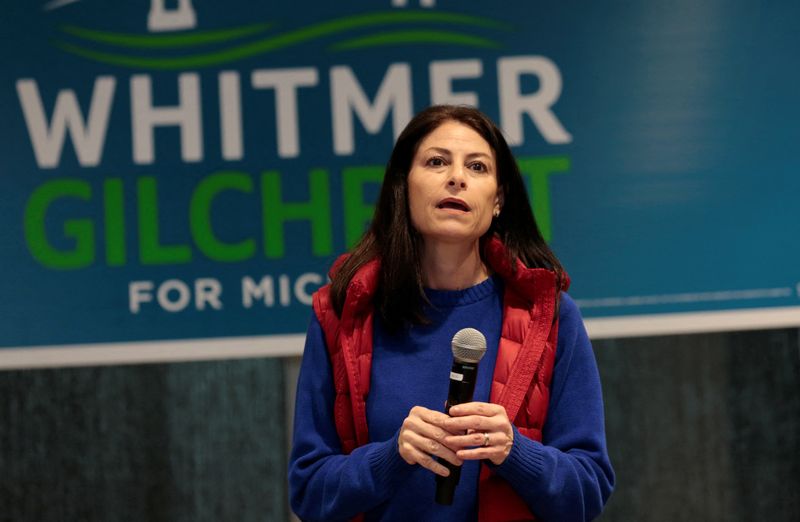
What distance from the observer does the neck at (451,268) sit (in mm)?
2113

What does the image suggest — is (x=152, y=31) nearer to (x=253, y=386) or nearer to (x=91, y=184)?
(x=91, y=184)

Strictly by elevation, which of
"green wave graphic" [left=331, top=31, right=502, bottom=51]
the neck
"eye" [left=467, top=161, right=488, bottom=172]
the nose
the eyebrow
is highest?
"green wave graphic" [left=331, top=31, right=502, bottom=51]

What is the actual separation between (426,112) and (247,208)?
1.25m

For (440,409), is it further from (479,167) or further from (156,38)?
(156,38)

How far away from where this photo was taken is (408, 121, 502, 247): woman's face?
2.05 metres

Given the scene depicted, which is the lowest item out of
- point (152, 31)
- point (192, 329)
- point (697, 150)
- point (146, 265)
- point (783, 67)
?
point (192, 329)

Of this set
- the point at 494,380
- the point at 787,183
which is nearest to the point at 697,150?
the point at 787,183

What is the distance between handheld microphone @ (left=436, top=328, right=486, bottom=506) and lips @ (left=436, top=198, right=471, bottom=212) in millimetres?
381

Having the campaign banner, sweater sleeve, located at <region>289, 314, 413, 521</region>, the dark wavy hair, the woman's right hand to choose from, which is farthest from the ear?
the campaign banner

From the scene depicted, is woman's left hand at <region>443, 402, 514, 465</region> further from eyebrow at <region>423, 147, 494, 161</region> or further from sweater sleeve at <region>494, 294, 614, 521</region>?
eyebrow at <region>423, 147, 494, 161</region>

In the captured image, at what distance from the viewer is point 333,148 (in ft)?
10.8

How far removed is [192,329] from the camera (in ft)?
10.6

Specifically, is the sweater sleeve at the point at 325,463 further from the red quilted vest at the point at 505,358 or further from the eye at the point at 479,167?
the eye at the point at 479,167

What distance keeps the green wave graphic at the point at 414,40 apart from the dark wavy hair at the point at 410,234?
1220 millimetres
